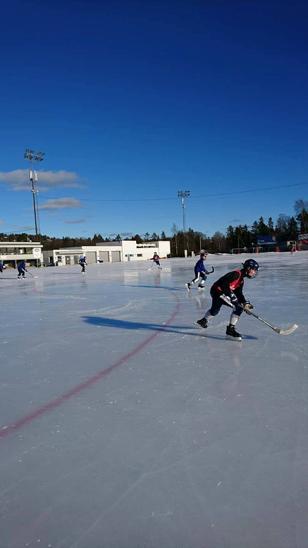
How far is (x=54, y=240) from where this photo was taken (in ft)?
371

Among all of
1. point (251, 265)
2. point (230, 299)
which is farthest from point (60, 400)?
point (251, 265)

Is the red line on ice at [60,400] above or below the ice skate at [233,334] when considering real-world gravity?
below

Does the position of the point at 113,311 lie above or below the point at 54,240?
below

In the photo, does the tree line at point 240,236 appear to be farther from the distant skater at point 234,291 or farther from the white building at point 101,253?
the distant skater at point 234,291

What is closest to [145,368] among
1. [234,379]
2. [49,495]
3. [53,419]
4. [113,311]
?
[234,379]

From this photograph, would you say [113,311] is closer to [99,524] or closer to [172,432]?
[172,432]

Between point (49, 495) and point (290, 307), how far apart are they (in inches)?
228

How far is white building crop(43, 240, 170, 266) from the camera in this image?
5616 centimetres

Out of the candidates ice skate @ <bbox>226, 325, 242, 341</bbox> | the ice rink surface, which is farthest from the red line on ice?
ice skate @ <bbox>226, 325, 242, 341</bbox>

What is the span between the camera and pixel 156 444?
2.12m

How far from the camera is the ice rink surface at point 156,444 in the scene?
152cm

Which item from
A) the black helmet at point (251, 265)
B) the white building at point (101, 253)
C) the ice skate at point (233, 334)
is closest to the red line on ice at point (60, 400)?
the ice skate at point (233, 334)

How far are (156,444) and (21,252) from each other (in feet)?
187

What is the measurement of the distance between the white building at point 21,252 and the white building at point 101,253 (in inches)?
80.7
